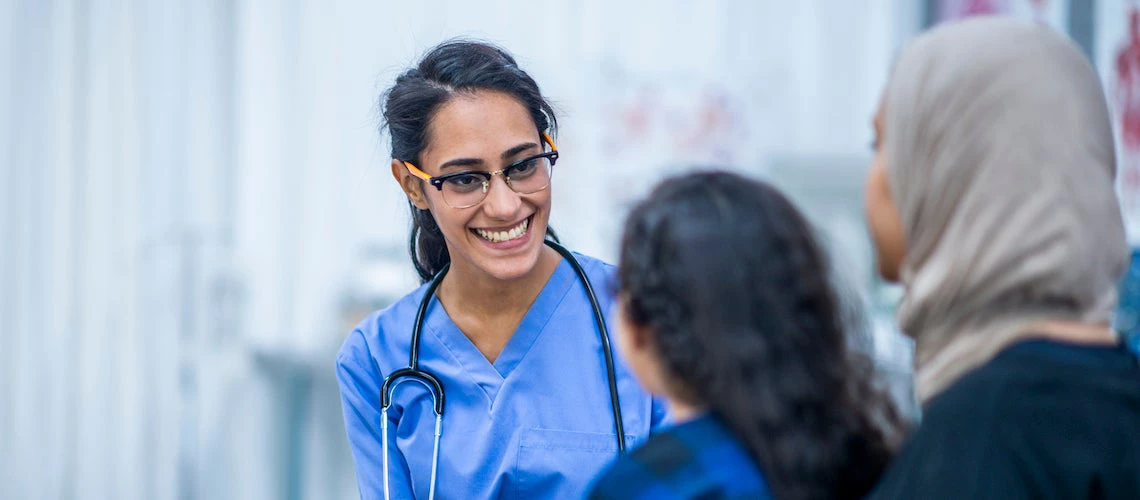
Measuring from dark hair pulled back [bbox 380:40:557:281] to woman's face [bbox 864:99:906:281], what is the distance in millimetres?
658

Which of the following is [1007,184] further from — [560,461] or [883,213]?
[560,461]

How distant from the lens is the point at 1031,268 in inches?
29.5

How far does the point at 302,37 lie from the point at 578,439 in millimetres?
1616

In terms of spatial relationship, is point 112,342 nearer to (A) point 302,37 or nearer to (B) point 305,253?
(B) point 305,253

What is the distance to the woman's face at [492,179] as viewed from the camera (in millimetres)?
1368

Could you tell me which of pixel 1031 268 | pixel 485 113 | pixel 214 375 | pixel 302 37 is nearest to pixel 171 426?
pixel 214 375

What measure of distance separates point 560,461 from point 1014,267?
27.8 inches

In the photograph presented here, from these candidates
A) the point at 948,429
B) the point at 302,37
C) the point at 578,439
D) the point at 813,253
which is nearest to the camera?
the point at 948,429

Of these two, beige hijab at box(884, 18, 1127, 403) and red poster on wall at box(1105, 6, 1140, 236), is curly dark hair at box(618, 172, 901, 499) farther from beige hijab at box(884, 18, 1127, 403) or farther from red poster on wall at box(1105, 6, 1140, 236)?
red poster on wall at box(1105, 6, 1140, 236)

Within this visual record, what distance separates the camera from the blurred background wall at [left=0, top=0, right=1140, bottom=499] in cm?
259

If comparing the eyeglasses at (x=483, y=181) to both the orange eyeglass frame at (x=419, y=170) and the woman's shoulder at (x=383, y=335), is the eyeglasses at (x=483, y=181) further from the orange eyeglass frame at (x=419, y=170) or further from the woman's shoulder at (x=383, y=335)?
the woman's shoulder at (x=383, y=335)

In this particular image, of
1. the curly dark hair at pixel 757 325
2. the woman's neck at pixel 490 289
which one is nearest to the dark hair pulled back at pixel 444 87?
the woman's neck at pixel 490 289

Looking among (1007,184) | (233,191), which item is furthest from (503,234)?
(233,191)

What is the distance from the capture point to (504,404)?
1.38 meters
